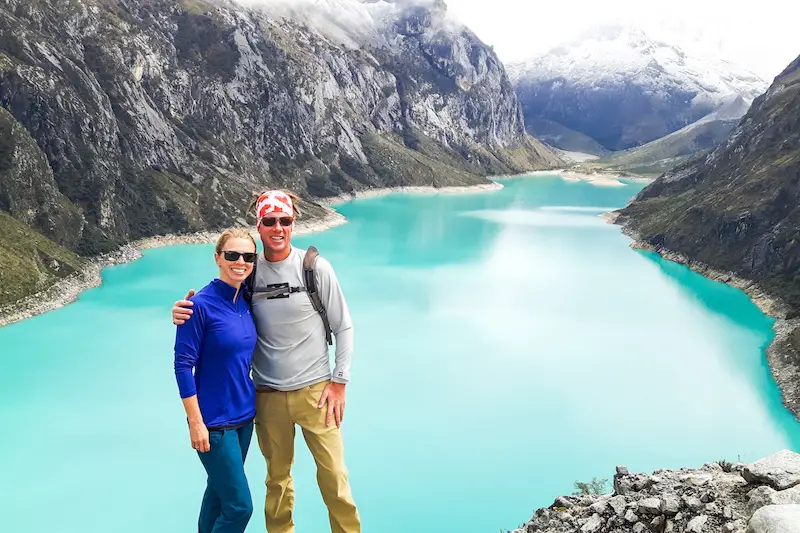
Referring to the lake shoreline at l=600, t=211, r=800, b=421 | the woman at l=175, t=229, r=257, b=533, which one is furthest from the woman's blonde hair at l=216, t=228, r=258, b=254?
the lake shoreline at l=600, t=211, r=800, b=421

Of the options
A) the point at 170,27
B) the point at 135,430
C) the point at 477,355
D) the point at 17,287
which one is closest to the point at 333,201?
the point at 170,27

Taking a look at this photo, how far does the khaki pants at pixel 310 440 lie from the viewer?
7.23m

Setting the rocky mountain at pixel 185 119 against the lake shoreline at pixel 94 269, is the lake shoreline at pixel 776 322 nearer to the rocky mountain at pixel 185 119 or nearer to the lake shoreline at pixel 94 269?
the lake shoreline at pixel 94 269

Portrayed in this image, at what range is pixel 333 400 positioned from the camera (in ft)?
24.0

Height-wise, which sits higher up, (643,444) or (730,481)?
(730,481)

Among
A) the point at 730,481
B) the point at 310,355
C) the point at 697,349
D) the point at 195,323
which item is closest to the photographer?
the point at 195,323

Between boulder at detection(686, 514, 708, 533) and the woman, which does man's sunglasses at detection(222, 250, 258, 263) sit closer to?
the woman

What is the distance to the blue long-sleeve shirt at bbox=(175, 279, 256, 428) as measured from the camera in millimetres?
6492

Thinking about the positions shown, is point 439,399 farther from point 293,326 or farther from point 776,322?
point 776,322

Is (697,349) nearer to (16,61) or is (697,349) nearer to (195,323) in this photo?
(195,323)

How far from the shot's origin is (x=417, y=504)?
17.4 m

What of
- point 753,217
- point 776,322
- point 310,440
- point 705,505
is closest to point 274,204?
point 310,440

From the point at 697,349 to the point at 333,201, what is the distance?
8130 centimetres

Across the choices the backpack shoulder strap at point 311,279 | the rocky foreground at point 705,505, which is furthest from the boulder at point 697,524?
the backpack shoulder strap at point 311,279
